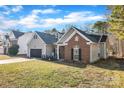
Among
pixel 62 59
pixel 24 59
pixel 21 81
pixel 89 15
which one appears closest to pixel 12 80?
pixel 21 81

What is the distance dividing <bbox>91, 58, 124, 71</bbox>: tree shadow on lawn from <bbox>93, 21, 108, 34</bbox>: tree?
0.71m

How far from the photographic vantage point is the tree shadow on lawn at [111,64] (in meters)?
5.96

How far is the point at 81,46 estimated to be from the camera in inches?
245

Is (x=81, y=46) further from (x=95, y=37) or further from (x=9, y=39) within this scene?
(x=9, y=39)

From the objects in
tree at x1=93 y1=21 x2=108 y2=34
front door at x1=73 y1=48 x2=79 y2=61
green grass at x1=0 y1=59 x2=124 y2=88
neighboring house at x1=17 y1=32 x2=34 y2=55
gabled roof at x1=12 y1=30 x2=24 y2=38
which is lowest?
green grass at x1=0 y1=59 x2=124 y2=88

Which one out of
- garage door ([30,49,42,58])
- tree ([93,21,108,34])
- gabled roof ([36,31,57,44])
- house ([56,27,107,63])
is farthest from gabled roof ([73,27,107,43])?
garage door ([30,49,42,58])

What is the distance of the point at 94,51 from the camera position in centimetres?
604

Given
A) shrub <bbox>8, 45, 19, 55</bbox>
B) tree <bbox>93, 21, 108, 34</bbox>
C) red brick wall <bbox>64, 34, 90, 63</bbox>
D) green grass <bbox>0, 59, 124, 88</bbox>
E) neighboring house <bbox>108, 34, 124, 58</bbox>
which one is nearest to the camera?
green grass <bbox>0, 59, 124, 88</bbox>

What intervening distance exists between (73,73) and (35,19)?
5.05 feet

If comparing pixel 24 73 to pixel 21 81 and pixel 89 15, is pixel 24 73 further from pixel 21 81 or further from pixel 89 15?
pixel 89 15

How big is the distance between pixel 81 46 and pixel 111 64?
0.87m

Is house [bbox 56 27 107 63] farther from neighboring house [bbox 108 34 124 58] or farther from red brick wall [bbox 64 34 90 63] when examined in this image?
neighboring house [bbox 108 34 124 58]

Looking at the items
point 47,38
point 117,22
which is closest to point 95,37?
point 117,22

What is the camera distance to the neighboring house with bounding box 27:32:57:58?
6.07 metres
